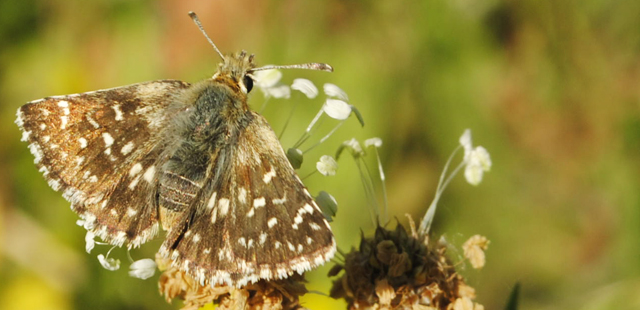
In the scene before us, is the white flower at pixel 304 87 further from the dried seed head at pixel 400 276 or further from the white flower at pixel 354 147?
the dried seed head at pixel 400 276

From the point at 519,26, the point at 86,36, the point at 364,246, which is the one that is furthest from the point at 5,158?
the point at 519,26

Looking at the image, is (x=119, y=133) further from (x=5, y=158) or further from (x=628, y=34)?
(x=628, y=34)

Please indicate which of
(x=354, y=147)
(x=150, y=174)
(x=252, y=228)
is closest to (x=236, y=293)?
(x=252, y=228)

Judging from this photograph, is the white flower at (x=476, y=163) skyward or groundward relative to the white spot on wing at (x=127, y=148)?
skyward

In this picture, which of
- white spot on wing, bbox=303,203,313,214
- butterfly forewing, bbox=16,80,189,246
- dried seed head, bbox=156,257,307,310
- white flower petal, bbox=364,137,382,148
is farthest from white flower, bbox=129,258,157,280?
white flower petal, bbox=364,137,382,148

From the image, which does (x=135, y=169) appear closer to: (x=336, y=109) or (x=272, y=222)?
(x=272, y=222)

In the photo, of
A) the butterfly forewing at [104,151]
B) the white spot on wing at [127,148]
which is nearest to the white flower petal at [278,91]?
the butterfly forewing at [104,151]

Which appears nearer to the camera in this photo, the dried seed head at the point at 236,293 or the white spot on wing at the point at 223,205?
the white spot on wing at the point at 223,205
